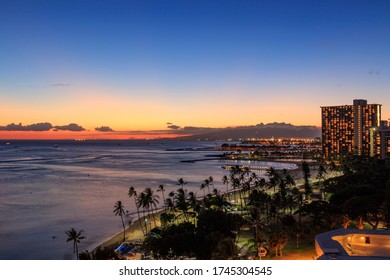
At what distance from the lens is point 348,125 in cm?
8569

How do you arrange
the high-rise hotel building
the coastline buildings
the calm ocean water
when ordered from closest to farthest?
the calm ocean water < the coastline buildings < the high-rise hotel building

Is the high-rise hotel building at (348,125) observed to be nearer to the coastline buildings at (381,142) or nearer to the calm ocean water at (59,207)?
the coastline buildings at (381,142)

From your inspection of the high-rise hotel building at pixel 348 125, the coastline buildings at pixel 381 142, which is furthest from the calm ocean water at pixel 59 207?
the high-rise hotel building at pixel 348 125

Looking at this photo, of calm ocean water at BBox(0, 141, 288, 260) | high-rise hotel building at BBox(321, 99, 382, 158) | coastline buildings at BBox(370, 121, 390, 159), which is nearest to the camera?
calm ocean water at BBox(0, 141, 288, 260)

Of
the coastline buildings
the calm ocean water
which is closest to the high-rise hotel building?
the coastline buildings

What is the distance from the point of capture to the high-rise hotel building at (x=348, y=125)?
79750mm

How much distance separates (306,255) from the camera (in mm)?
12109

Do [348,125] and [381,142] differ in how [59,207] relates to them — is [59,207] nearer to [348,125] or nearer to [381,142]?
[381,142]

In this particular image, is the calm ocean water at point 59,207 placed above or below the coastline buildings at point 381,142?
below

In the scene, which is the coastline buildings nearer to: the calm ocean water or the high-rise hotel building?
the high-rise hotel building

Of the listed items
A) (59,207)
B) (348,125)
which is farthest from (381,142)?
(59,207)

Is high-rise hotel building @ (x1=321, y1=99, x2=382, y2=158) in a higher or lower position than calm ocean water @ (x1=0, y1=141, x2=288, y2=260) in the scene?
higher

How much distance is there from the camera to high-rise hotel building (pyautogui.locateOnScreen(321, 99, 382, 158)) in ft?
262
